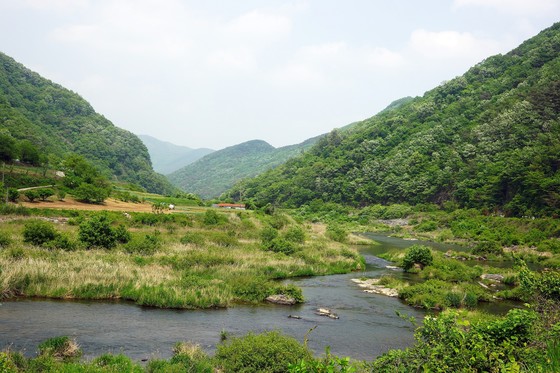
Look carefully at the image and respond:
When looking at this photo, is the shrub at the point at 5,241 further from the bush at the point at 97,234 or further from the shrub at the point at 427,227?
the shrub at the point at 427,227

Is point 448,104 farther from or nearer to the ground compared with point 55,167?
farther from the ground

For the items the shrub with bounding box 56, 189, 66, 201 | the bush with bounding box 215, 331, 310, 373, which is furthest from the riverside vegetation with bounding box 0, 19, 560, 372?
the shrub with bounding box 56, 189, 66, 201

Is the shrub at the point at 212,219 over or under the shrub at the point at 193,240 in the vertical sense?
over

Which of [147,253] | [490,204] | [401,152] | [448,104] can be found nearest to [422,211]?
[490,204]

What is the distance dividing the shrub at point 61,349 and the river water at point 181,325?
686 mm

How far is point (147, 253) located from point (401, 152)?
147296 mm

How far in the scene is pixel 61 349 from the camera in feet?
60.1

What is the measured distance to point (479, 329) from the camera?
13648 mm

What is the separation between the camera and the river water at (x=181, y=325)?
829 inches

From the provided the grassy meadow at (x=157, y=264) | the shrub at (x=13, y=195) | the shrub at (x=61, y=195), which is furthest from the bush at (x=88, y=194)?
the grassy meadow at (x=157, y=264)

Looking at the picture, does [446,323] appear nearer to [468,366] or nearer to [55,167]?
[468,366]

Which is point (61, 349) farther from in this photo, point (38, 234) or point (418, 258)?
point (418, 258)

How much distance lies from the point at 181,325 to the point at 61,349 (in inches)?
316

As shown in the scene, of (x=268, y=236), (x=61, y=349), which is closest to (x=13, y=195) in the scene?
(x=268, y=236)
